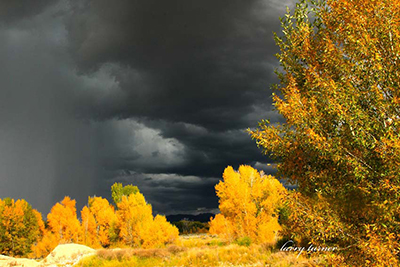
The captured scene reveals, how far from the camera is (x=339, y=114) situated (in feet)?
23.7

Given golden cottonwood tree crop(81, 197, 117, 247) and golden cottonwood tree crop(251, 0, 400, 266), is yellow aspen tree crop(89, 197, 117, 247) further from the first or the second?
golden cottonwood tree crop(251, 0, 400, 266)

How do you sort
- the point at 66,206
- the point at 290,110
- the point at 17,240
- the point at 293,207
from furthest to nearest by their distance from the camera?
the point at 66,206
the point at 17,240
the point at 290,110
the point at 293,207

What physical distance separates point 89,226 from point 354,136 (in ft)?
277

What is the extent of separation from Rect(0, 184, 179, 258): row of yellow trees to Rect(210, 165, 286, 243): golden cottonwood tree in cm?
1423

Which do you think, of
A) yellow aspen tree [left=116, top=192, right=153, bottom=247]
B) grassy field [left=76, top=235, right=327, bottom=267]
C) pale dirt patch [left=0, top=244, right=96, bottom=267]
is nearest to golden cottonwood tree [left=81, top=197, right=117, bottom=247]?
yellow aspen tree [left=116, top=192, right=153, bottom=247]

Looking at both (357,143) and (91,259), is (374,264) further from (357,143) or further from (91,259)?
(91,259)

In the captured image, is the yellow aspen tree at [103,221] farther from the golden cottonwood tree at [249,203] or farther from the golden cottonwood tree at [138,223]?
the golden cottonwood tree at [249,203]

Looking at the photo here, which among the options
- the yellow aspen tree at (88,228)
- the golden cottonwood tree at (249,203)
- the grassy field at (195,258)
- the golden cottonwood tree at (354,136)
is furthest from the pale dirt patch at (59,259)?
the yellow aspen tree at (88,228)

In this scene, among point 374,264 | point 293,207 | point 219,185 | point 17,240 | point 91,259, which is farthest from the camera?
point 17,240

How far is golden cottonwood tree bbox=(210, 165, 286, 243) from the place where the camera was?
40625 mm

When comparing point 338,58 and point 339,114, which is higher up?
point 338,58

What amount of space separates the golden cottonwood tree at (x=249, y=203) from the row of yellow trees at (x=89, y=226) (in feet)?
46.7

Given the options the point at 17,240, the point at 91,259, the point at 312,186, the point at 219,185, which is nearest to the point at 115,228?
the point at 17,240

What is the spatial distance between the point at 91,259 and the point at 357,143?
97.2ft
